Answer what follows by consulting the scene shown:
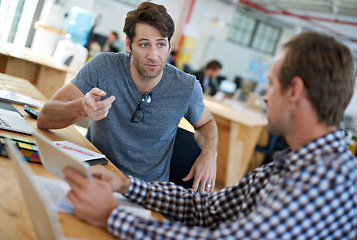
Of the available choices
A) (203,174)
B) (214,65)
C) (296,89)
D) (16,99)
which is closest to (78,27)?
(214,65)

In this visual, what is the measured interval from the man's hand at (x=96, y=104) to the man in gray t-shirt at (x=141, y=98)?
31cm

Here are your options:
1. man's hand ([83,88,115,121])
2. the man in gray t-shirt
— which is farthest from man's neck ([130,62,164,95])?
man's hand ([83,88,115,121])

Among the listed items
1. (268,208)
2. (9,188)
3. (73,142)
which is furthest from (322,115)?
(73,142)

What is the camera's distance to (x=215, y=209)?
1145 mm

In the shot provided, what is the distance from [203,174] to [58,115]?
0.67 m

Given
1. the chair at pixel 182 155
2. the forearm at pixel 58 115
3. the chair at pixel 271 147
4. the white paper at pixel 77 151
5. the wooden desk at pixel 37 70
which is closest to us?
the white paper at pixel 77 151

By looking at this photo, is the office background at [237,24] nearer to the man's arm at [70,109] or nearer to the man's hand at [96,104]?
the man's arm at [70,109]

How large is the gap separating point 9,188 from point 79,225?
0.81 feet

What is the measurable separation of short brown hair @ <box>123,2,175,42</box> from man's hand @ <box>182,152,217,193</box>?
0.64 meters

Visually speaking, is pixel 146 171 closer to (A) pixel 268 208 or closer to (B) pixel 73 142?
(B) pixel 73 142

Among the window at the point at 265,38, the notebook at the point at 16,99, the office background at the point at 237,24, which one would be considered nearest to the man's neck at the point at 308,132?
the notebook at the point at 16,99

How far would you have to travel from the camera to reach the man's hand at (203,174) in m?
1.63

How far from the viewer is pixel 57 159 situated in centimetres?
90

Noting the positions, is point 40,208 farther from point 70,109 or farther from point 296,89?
point 70,109
